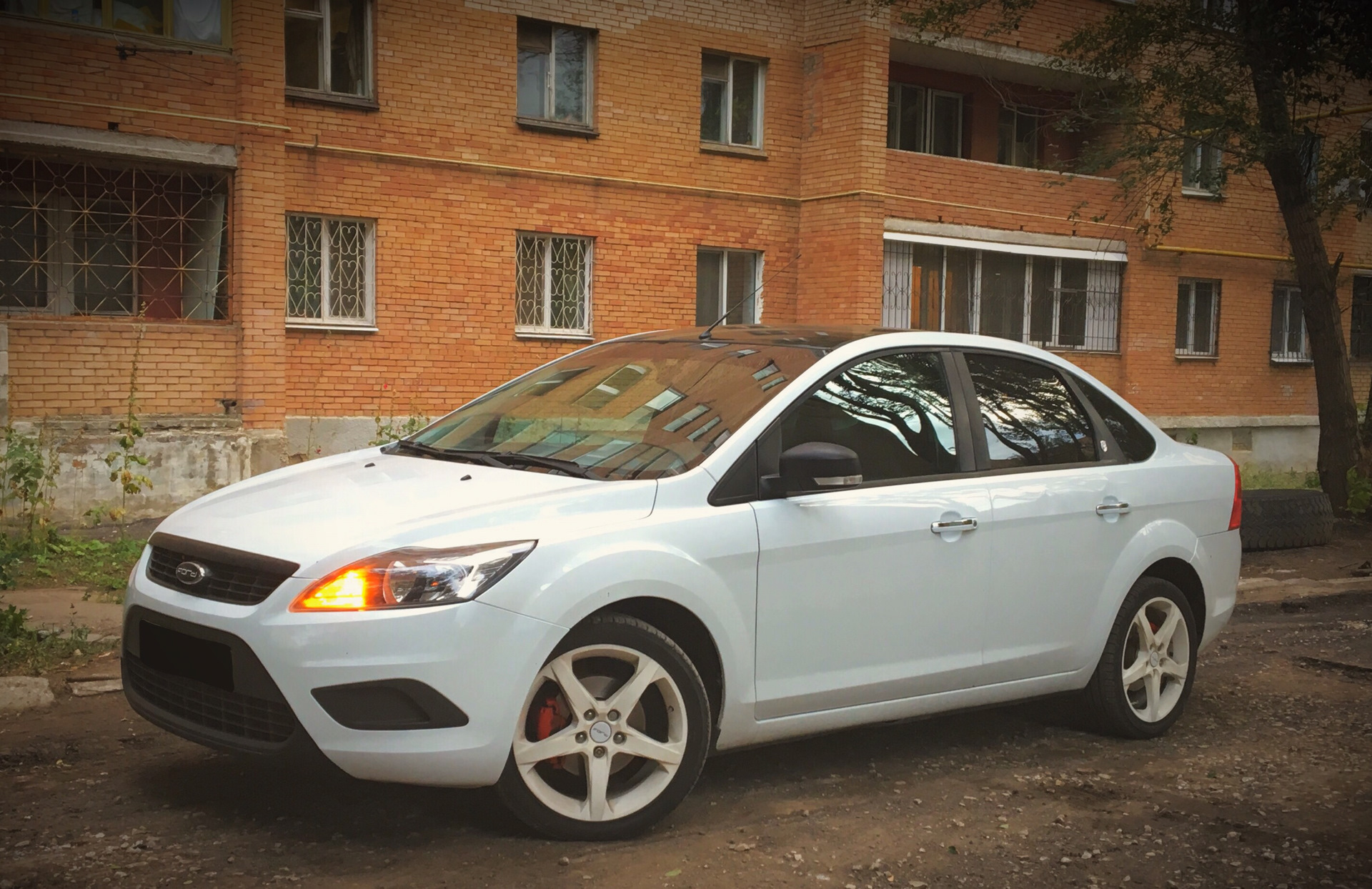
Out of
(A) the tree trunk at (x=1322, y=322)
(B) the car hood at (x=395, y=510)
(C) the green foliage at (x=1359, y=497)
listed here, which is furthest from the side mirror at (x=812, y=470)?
(C) the green foliage at (x=1359, y=497)

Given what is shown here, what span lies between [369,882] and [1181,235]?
21.8m

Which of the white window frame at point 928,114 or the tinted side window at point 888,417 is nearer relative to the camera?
the tinted side window at point 888,417

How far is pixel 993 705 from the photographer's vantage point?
5.29 meters

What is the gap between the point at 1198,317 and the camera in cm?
2367

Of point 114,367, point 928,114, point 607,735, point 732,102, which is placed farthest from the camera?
point 928,114

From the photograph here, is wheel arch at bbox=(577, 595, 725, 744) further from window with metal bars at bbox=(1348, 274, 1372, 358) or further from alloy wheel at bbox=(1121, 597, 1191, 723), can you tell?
window with metal bars at bbox=(1348, 274, 1372, 358)

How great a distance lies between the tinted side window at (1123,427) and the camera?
5.88m

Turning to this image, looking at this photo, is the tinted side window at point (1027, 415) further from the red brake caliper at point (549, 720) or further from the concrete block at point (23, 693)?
the concrete block at point (23, 693)

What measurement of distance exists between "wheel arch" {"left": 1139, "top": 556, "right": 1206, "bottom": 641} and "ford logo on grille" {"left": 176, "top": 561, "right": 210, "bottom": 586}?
12.5ft

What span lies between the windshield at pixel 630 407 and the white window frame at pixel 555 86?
12.1 meters

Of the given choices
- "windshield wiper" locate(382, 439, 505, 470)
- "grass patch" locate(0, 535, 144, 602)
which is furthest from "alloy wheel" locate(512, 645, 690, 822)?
"grass patch" locate(0, 535, 144, 602)

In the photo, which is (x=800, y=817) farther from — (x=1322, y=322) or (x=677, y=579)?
(x=1322, y=322)

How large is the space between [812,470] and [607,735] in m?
1.07

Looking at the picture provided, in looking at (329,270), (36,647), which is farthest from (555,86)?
(36,647)
